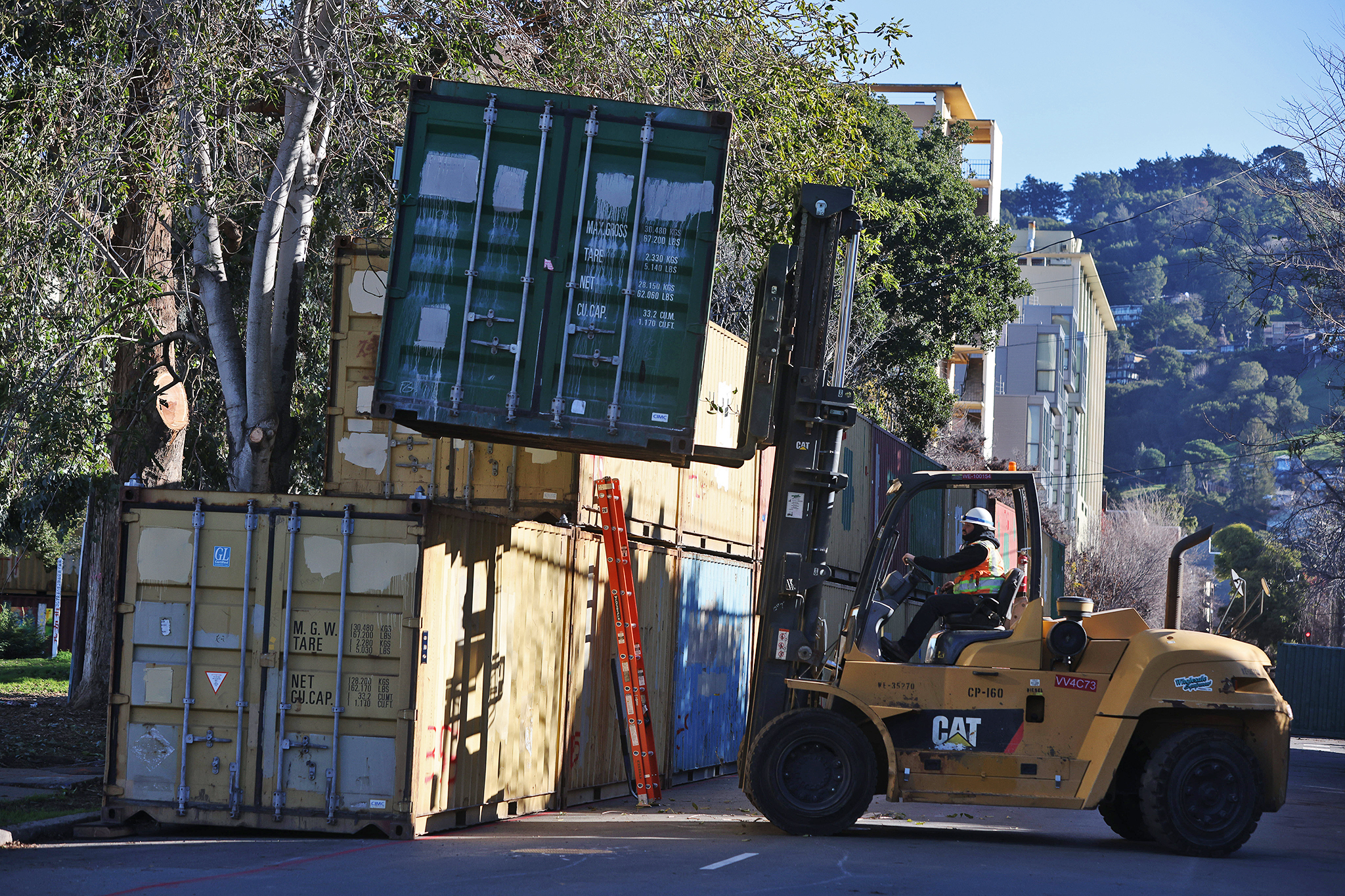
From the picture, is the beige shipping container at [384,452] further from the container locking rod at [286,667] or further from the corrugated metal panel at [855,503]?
the corrugated metal panel at [855,503]

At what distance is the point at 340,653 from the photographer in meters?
9.31

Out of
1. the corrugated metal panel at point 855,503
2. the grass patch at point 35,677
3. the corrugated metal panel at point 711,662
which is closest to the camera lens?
the corrugated metal panel at point 711,662

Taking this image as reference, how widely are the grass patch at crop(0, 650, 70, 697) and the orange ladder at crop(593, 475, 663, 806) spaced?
1250cm

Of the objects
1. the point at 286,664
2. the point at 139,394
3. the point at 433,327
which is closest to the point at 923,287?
the point at 139,394

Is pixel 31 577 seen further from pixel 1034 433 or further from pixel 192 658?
pixel 1034 433

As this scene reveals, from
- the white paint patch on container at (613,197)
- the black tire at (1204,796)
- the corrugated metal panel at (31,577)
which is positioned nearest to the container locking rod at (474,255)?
the white paint patch on container at (613,197)

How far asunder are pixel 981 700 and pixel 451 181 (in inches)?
207

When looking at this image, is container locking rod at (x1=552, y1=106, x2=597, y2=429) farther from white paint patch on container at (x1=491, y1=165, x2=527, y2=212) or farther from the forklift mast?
the forklift mast

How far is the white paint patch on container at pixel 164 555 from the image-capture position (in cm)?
948

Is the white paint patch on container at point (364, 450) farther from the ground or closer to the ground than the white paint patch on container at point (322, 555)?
farther from the ground

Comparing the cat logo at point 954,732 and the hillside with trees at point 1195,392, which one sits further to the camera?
the hillside with trees at point 1195,392

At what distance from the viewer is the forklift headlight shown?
31.5 feet

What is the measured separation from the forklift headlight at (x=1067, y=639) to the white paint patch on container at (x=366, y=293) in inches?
257

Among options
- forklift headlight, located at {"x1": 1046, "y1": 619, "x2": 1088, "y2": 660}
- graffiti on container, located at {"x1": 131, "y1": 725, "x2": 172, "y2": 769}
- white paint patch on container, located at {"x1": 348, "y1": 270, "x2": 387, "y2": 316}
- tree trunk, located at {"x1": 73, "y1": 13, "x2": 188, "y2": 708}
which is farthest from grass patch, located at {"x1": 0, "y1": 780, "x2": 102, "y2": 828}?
forklift headlight, located at {"x1": 1046, "y1": 619, "x2": 1088, "y2": 660}
